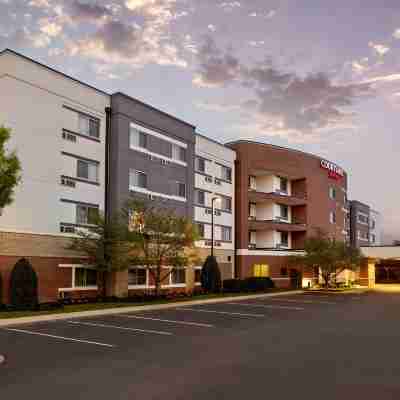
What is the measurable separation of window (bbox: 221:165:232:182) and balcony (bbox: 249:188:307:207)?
9.69 feet

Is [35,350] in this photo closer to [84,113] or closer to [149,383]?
[149,383]

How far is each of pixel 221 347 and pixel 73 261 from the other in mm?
18373

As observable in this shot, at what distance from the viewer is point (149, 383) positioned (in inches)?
410

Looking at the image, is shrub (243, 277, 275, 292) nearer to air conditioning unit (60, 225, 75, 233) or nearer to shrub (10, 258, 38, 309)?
air conditioning unit (60, 225, 75, 233)

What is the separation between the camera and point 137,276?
119 feet

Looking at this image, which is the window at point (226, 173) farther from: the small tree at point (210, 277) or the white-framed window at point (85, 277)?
the white-framed window at point (85, 277)

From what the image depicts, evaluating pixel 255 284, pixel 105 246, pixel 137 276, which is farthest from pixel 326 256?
pixel 105 246

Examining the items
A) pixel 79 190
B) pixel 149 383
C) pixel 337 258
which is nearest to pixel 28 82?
Result: pixel 79 190

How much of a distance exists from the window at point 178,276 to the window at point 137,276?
12.3 ft

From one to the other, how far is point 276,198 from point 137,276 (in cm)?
2197

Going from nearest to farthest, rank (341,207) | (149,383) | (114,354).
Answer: (149,383), (114,354), (341,207)

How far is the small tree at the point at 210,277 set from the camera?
136 feet

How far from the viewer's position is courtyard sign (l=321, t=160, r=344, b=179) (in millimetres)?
61500

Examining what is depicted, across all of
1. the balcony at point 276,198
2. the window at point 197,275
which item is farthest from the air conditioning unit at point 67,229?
the balcony at point 276,198
